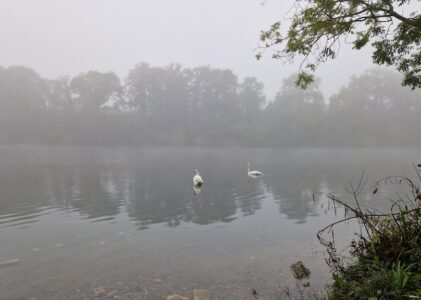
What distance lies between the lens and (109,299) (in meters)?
9.59

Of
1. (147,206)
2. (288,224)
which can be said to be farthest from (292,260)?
(147,206)

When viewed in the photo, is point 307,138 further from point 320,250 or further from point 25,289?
point 25,289

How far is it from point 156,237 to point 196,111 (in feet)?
310

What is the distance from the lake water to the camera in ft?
34.9

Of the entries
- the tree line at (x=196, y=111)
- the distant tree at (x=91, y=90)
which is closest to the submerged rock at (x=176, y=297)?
the tree line at (x=196, y=111)

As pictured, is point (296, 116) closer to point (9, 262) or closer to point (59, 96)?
point (59, 96)

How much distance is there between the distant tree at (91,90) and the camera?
98875 millimetres

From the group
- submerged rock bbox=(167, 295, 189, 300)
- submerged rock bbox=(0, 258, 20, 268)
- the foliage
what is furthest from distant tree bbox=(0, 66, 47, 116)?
the foliage

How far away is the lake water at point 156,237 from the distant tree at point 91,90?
2787 inches

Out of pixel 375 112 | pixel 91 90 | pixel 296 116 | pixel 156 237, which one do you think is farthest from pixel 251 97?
pixel 156 237

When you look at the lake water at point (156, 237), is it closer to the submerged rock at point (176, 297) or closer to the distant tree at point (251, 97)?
the submerged rock at point (176, 297)

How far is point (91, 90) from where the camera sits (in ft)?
329

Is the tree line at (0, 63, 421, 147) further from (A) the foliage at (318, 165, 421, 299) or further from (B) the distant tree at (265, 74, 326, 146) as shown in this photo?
(A) the foliage at (318, 165, 421, 299)

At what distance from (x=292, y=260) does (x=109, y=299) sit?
6.60m
